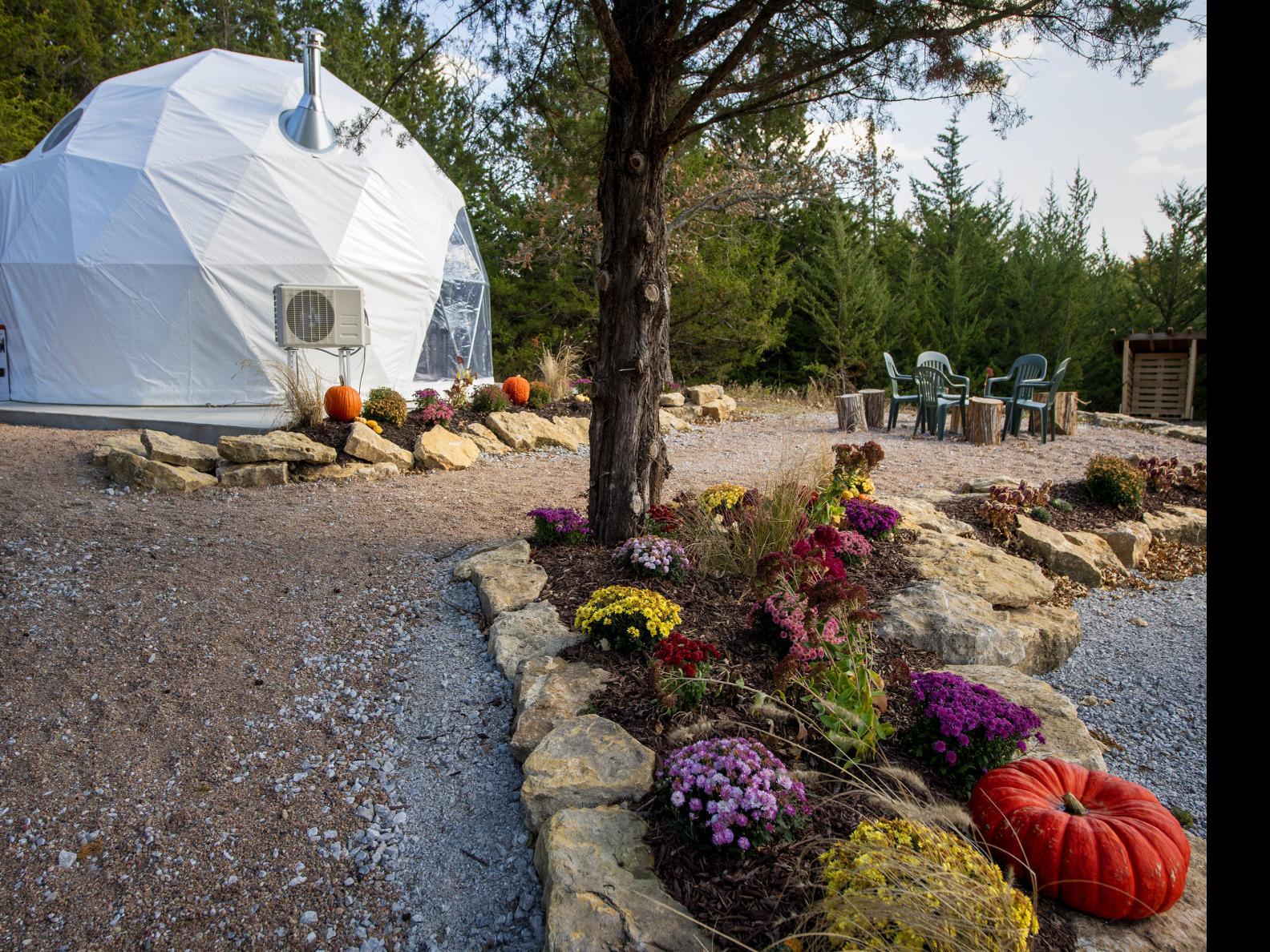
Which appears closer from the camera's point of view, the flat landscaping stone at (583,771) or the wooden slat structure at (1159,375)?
the flat landscaping stone at (583,771)

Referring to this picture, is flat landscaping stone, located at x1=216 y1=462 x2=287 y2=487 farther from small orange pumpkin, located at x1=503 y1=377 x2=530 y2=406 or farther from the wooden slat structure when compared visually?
the wooden slat structure

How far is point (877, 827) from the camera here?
6.63 feet

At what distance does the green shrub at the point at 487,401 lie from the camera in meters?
9.40

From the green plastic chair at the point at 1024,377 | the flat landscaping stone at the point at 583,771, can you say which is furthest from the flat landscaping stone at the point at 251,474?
the green plastic chair at the point at 1024,377

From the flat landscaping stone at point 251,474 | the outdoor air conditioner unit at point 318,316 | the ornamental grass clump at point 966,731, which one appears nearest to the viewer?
the ornamental grass clump at point 966,731

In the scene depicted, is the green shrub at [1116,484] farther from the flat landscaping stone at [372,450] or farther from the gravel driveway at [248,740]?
the flat landscaping stone at [372,450]

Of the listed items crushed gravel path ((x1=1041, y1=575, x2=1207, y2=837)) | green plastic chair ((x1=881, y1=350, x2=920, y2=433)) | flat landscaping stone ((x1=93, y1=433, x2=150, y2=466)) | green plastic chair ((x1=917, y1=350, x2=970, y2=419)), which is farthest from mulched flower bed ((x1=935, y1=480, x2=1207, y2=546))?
flat landscaping stone ((x1=93, y1=433, x2=150, y2=466))

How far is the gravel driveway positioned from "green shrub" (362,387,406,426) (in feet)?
9.41

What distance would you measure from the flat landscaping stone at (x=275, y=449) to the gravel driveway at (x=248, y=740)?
1.32 m

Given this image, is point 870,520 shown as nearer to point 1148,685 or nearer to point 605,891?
point 1148,685

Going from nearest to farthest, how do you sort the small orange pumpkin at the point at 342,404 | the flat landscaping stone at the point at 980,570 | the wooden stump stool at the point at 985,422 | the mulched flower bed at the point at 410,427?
the flat landscaping stone at the point at 980,570
the mulched flower bed at the point at 410,427
the small orange pumpkin at the point at 342,404
the wooden stump stool at the point at 985,422

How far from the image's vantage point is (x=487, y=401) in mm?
9391
